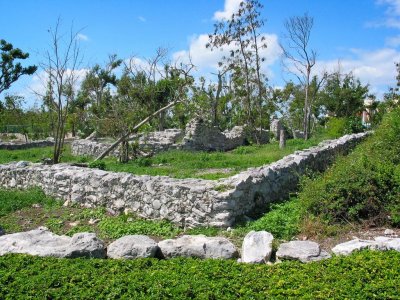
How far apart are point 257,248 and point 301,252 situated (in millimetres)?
616

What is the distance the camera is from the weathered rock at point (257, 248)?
5.76m

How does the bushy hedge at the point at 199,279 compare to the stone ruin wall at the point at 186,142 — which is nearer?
the bushy hedge at the point at 199,279

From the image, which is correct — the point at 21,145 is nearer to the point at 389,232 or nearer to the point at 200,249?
the point at 200,249

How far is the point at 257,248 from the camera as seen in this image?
19.7ft

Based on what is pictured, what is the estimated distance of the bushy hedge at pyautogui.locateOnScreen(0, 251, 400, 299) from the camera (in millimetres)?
4344

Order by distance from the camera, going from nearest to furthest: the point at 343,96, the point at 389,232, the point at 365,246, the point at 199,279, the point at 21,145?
the point at 199,279 < the point at 365,246 < the point at 389,232 < the point at 21,145 < the point at 343,96

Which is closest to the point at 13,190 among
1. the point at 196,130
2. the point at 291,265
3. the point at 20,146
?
the point at 291,265

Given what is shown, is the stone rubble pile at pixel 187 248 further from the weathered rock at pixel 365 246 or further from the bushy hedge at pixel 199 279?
the bushy hedge at pixel 199 279

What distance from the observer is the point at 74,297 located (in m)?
4.37

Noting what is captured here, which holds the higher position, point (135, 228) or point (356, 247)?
point (356, 247)

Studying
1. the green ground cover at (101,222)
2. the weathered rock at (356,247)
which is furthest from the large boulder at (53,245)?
the weathered rock at (356,247)

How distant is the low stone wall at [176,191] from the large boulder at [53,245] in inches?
101

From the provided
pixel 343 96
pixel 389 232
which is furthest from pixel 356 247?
pixel 343 96

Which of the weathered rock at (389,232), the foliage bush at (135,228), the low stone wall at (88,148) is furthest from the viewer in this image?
the low stone wall at (88,148)
